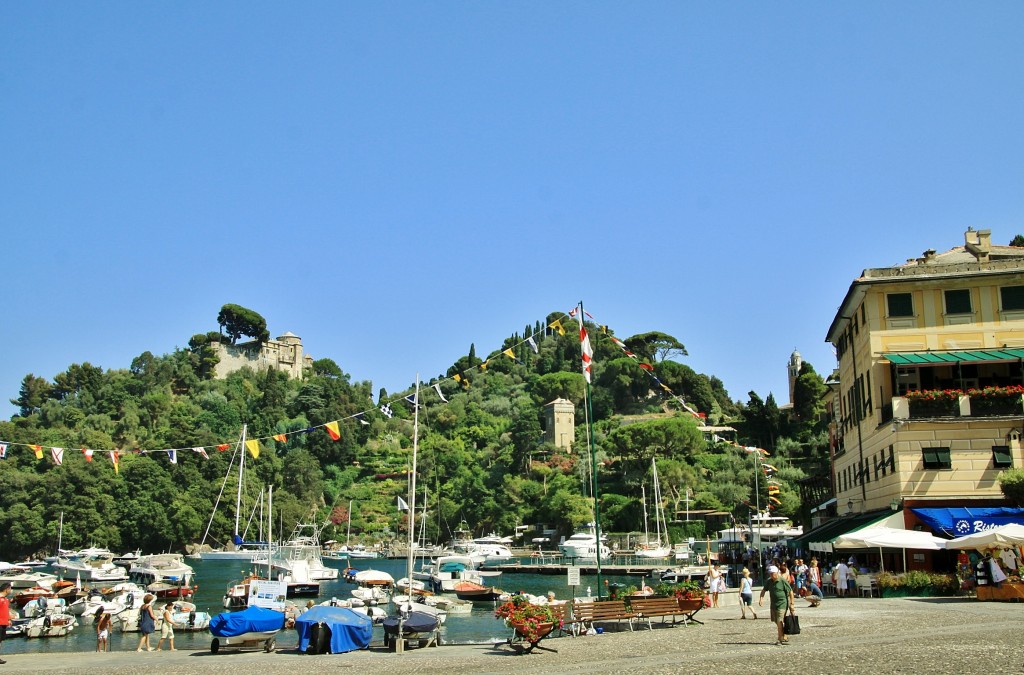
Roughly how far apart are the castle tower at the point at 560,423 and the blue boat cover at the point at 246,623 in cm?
12048

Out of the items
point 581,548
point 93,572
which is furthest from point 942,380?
point 581,548

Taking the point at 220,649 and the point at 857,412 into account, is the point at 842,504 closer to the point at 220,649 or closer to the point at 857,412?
the point at 857,412

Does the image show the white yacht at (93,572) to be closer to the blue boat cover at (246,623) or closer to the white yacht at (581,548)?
the white yacht at (581,548)

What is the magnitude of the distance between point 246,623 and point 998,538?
19.9 meters

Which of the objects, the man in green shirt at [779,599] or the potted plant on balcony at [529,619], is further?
the potted plant on balcony at [529,619]

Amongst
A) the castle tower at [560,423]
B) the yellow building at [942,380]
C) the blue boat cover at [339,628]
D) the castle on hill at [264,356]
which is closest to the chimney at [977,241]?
the yellow building at [942,380]

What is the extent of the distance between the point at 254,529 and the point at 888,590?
93.5 m

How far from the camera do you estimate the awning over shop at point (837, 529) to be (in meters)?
32.0

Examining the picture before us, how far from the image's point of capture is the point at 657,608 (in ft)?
76.1

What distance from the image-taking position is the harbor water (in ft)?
107

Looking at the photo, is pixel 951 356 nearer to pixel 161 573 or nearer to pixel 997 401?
pixel 997 401

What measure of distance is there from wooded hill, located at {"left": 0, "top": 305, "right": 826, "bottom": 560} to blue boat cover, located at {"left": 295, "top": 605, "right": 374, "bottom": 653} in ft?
158

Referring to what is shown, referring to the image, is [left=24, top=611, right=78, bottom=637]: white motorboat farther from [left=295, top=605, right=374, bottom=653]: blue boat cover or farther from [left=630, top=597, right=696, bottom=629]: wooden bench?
[left=630, top=597, right=696, bottom=629]: wooden bench

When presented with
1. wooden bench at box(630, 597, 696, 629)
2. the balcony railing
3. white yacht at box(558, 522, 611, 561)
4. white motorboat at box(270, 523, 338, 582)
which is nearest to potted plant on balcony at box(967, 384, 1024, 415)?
Answer: the balcony railing
